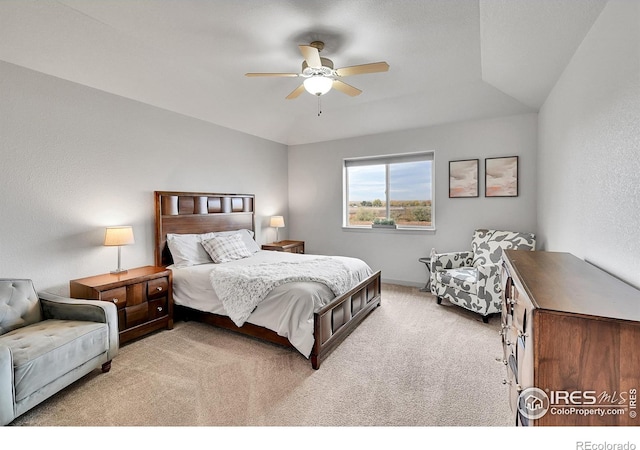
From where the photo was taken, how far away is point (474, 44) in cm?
284

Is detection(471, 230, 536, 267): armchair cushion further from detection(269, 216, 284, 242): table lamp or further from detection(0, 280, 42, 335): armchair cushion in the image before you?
detection(0, 280, 42, 335): armchair cushion

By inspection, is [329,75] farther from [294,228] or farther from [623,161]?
[294,228]

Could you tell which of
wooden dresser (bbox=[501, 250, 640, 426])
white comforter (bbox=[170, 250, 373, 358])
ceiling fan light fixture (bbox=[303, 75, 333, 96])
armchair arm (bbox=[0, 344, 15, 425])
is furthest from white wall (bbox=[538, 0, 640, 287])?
armchair arm (bbox=[0, 344, 15, 425])

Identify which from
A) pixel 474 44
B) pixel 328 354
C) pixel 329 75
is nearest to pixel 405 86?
pixel 474 44

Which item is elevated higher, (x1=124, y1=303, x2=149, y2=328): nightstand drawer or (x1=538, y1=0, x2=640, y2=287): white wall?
(x1=538, y1=0, x2=640, y2=287): white wall

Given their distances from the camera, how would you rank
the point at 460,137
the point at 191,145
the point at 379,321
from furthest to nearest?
the point at 460,137, the point at 191,145, the point at 379,321

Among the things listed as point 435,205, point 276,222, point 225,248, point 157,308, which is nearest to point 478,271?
point 435,205

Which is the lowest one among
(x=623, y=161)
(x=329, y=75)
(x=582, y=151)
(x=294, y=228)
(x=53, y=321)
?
(x=53, y=321)

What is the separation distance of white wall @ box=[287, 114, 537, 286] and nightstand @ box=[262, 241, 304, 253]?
1.52 ft

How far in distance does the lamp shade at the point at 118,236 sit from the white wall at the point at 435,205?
3.31m

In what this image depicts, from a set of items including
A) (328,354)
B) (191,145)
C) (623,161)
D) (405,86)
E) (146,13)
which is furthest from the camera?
(191,145)

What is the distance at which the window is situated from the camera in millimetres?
4895

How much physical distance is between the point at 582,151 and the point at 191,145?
430 cm

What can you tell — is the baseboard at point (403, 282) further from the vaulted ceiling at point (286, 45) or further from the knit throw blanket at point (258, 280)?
the vaulted ceiling at point (286, 45)
